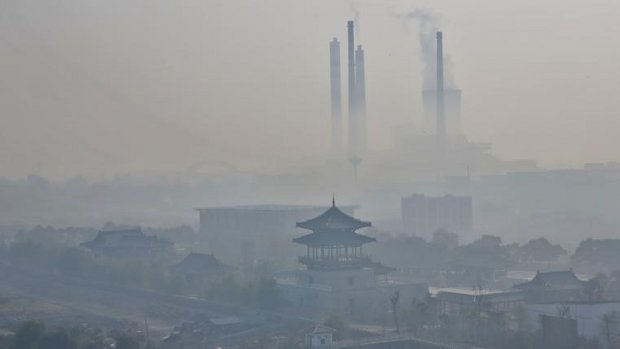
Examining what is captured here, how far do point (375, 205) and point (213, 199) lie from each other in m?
11.7

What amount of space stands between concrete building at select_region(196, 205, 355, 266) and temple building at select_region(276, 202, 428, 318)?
7.99 meters

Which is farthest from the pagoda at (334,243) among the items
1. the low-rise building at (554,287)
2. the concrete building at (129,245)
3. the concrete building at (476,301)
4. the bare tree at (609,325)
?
the concrete building at (129,245)

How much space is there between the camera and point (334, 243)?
25.8 m

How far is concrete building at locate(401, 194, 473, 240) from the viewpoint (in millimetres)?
47250

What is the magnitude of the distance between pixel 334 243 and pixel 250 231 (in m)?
13.1

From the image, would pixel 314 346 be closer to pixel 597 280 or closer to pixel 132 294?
pixel 597 280

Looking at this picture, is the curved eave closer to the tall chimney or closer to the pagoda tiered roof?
the pagoda tiered roof

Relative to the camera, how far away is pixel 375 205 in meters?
64.6

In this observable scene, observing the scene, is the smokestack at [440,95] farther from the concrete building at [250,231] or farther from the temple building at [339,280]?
the temple building at [339,280]

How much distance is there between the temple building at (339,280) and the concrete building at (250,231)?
7987mm

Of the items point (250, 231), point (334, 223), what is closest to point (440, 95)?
point (250, 231)

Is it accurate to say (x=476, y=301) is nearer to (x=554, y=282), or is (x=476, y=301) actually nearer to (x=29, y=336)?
(x=554, y=282)

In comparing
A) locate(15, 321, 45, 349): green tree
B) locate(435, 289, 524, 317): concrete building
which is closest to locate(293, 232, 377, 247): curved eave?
locate(435, 289, 524, 317): concrete building

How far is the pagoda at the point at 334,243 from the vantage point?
25.5 meters
